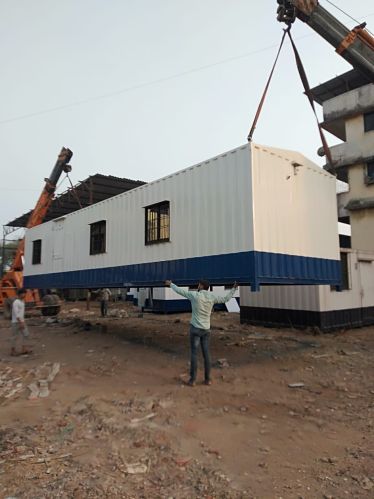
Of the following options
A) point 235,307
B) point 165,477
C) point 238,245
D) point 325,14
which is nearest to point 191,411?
point 165,477

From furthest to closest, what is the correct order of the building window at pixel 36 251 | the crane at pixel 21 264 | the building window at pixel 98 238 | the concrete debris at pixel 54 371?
1. the crane at pixel 21 264
2. the building window at pixel 36 251
3. the building window at pixel 98 238
4. the concrete debris at pixel 54 371

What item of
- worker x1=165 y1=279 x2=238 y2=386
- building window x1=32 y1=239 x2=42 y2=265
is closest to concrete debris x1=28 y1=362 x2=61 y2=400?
worker x1=165 y1=279 x2=238 y2=386

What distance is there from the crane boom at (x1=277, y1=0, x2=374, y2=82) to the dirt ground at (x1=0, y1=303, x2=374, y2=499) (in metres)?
10.4

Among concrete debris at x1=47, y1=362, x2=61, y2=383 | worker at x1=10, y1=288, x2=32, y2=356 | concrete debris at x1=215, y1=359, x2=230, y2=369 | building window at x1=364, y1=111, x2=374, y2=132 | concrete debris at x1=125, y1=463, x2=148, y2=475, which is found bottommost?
concrete debris at x1=125, y1=463, x2=148, y2=475

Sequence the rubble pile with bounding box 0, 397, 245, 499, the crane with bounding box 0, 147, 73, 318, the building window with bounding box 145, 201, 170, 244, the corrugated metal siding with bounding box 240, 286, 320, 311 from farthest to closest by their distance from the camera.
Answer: the crane with bounding box 0, 147, 73, 318, the corrugated metal siding with bounding box 240, 286, 320, 311, the building window with bounding box 145, 201, 170, 244, the rubble pile with bounding box 0, 397, 245, 499

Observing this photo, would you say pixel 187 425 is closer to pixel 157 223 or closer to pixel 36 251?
pixel 157 223

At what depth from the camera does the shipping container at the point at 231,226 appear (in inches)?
314

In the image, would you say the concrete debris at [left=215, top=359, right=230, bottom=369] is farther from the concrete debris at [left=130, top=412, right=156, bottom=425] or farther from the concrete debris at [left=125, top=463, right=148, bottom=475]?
the concrete debris at [left=125, top=463, right=148, bottom=475]

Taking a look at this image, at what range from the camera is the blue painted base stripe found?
7.82 meters

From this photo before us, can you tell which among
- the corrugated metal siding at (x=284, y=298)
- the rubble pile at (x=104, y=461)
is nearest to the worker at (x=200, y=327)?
the rubble pile at (x=104, y=461)

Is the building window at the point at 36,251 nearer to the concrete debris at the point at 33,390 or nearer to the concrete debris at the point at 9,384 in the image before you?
the concrete debris at the point at 9,384

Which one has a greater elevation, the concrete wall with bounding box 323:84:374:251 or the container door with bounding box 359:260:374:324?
the concrete wall with bounding box 323:84:374:251

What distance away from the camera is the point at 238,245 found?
315 inches

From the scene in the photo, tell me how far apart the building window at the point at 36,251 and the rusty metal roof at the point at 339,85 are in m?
23.9
